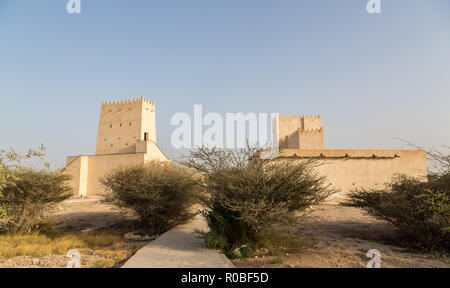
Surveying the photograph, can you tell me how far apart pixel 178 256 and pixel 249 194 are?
2.38 metres

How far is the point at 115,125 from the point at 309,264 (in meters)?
32.3

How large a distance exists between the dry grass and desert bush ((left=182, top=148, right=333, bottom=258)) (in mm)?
3916

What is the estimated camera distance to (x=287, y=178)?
23.5 ft

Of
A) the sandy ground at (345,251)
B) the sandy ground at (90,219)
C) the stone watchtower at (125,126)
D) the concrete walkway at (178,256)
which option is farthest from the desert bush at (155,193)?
the stone watchtower at (125,126)

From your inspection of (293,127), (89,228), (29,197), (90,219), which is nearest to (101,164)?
(90,219)

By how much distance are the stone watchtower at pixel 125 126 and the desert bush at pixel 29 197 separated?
62.6 feet

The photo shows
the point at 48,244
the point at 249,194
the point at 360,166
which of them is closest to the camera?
the point at 249,194

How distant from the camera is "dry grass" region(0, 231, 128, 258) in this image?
8.82m

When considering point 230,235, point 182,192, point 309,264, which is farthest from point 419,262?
point 182,192

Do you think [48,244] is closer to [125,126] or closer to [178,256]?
[178,256]

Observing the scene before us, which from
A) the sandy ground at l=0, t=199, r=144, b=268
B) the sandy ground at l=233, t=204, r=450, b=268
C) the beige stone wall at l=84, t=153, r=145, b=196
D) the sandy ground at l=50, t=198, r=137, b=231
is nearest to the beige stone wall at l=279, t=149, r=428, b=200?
the sandy ground at l=233, t=204, r=450, b=268

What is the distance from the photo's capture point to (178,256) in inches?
A: 262

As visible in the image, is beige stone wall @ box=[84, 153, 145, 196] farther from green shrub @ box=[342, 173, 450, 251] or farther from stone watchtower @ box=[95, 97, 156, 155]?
green shrub @ box=[342, 173, 450, 251]
